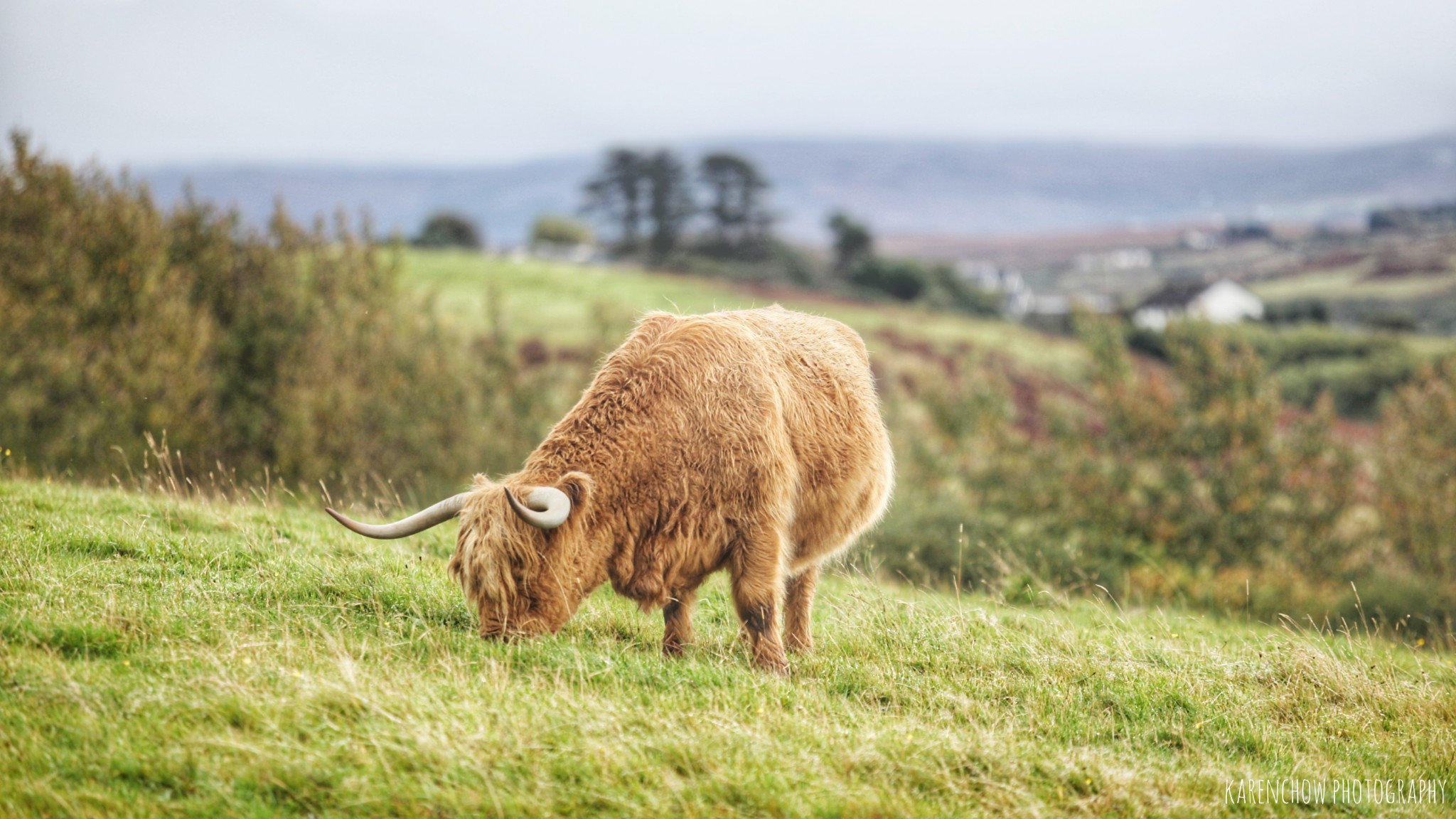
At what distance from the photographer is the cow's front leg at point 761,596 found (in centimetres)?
658

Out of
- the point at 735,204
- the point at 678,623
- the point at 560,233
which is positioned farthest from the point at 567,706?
the point at 560,233

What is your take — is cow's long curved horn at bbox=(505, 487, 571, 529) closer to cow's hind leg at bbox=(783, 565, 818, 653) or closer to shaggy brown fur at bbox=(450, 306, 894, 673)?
shaggy brown fur at bbox=(450, 306, 894, 673)

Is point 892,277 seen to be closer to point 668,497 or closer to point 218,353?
point 218,353

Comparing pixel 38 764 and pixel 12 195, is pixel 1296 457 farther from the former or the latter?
pixel 12 195

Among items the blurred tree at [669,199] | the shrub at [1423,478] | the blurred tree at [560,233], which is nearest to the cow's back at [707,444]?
the shrub at [1423,478]

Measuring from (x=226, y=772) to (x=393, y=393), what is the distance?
25814mm

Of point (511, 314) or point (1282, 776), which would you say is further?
point (511, 314)

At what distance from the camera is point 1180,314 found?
35531 millimetres

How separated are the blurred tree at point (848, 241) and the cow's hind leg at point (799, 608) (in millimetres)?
79012

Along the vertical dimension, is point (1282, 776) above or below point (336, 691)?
below

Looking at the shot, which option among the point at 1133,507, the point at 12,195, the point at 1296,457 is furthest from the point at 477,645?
the point at 1296,457

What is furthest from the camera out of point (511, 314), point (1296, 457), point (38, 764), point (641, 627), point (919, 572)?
point (511, 314)

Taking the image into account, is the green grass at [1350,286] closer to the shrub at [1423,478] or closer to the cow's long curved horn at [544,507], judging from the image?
the shrub at [1423,478]

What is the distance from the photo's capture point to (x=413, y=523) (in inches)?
236
